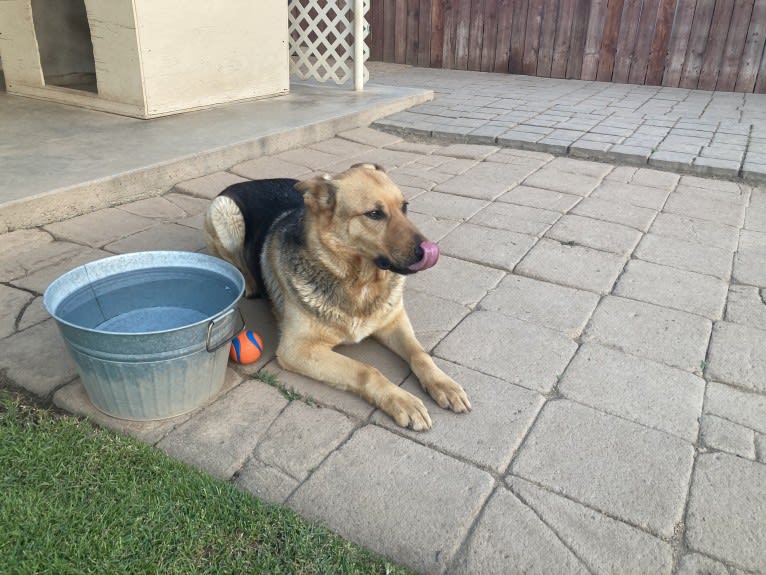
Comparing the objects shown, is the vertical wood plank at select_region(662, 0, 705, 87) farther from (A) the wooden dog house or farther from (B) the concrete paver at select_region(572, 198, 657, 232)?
(A) the wooden dog house

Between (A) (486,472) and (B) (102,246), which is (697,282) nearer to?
(A) (486,472)

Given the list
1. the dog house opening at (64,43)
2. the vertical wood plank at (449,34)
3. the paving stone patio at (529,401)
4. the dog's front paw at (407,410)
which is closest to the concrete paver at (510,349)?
the paving stone patio at (529,401)

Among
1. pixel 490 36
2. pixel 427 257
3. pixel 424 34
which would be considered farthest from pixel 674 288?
pixel 424 34

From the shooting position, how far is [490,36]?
412 inches

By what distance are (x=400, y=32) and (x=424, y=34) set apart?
498mm

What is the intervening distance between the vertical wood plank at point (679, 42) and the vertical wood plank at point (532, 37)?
2093 mm

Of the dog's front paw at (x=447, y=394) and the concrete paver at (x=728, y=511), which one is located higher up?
the dog's front paw at (x=447, y=394)

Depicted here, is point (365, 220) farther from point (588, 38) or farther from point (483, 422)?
point (588, 38)

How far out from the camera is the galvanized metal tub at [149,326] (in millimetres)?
2186

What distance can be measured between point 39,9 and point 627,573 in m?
8.54

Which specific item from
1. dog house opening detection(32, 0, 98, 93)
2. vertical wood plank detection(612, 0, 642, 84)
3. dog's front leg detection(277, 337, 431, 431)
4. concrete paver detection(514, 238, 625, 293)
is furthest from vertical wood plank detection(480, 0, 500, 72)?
dog's front leg detection(277, 337, 431, 431)

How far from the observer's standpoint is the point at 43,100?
6734 mm

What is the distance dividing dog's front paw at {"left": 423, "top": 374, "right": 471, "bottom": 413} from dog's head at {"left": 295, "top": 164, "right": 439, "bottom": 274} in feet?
1.70

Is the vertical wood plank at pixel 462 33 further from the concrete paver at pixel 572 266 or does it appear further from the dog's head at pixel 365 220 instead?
the dog's head at pixel 365 220
